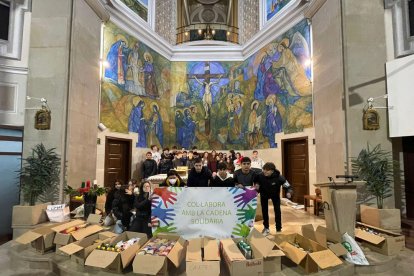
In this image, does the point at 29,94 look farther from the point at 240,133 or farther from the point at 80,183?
the point at 240,133

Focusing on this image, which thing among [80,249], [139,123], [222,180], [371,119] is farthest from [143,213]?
[139,123]

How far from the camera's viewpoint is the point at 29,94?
24.2 ft

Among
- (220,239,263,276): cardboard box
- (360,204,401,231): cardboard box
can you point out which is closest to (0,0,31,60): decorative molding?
(220,239,263,276): cardboard box

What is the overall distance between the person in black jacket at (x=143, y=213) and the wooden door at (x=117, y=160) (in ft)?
16.9

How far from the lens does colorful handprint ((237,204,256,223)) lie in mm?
4863

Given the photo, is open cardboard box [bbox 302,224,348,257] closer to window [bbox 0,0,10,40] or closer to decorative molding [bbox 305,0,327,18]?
decorative molding [bbox 305,0,327,18]

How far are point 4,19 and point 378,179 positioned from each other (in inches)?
413

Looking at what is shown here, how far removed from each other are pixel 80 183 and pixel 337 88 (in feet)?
26.9

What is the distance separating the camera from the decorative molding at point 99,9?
8.66 metres

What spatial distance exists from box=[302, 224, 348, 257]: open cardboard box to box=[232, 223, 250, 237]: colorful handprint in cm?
107

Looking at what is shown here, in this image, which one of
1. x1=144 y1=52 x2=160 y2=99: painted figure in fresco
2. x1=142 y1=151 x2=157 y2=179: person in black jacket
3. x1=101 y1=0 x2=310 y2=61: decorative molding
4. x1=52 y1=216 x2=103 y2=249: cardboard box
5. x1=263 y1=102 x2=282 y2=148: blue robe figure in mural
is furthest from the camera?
x1=144 y1=52 x2=160 y2=99: painted figure in fresco

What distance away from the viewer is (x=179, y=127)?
548 inches

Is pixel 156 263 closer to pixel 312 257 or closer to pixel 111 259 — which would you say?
pixel 111 259

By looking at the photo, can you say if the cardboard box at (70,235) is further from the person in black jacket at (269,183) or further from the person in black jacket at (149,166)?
the person in black jacket at (149,166)
